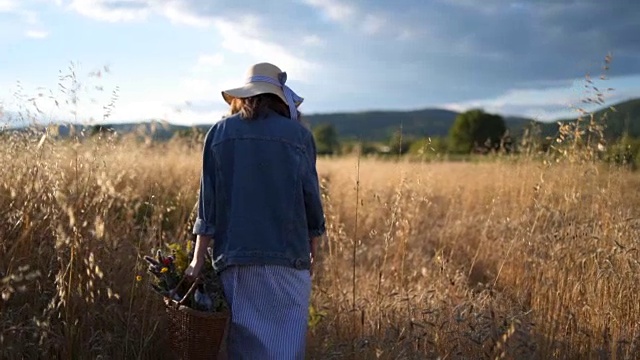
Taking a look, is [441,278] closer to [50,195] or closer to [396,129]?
[396,129]

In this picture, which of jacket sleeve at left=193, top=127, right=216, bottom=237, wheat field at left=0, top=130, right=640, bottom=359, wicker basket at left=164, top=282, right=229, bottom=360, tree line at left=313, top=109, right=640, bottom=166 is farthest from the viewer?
tree line at left=313, top=109, right=640, bottom=166

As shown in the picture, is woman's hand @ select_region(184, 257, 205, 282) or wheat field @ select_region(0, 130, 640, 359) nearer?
woman's hand @ select_region(184, 257, 205, 282)

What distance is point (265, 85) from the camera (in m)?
3.03

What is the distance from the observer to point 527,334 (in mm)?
3742

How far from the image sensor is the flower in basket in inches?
121

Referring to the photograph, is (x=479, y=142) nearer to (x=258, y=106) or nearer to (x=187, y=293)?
(x=258, y=106)

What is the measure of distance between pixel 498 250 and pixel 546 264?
1.53m

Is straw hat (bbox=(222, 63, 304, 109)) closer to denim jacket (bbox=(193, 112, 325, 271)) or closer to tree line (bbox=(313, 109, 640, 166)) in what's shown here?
denim jacket (bbox=(193, 112, 325, 271))

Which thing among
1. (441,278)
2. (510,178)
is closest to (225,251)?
(441,278)

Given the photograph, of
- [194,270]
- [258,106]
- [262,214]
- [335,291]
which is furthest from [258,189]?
[335,291]

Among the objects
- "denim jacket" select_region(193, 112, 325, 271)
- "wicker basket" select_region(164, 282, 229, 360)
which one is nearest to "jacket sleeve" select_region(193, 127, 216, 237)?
"denim jacket" select_region(193, 112, 325, 271)

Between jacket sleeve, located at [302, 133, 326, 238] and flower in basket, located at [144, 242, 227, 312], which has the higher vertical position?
jacket sleeve, located at [302, 133, 326, 238]

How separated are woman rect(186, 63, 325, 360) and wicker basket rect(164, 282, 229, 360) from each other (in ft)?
0.46

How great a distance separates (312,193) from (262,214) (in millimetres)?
249
